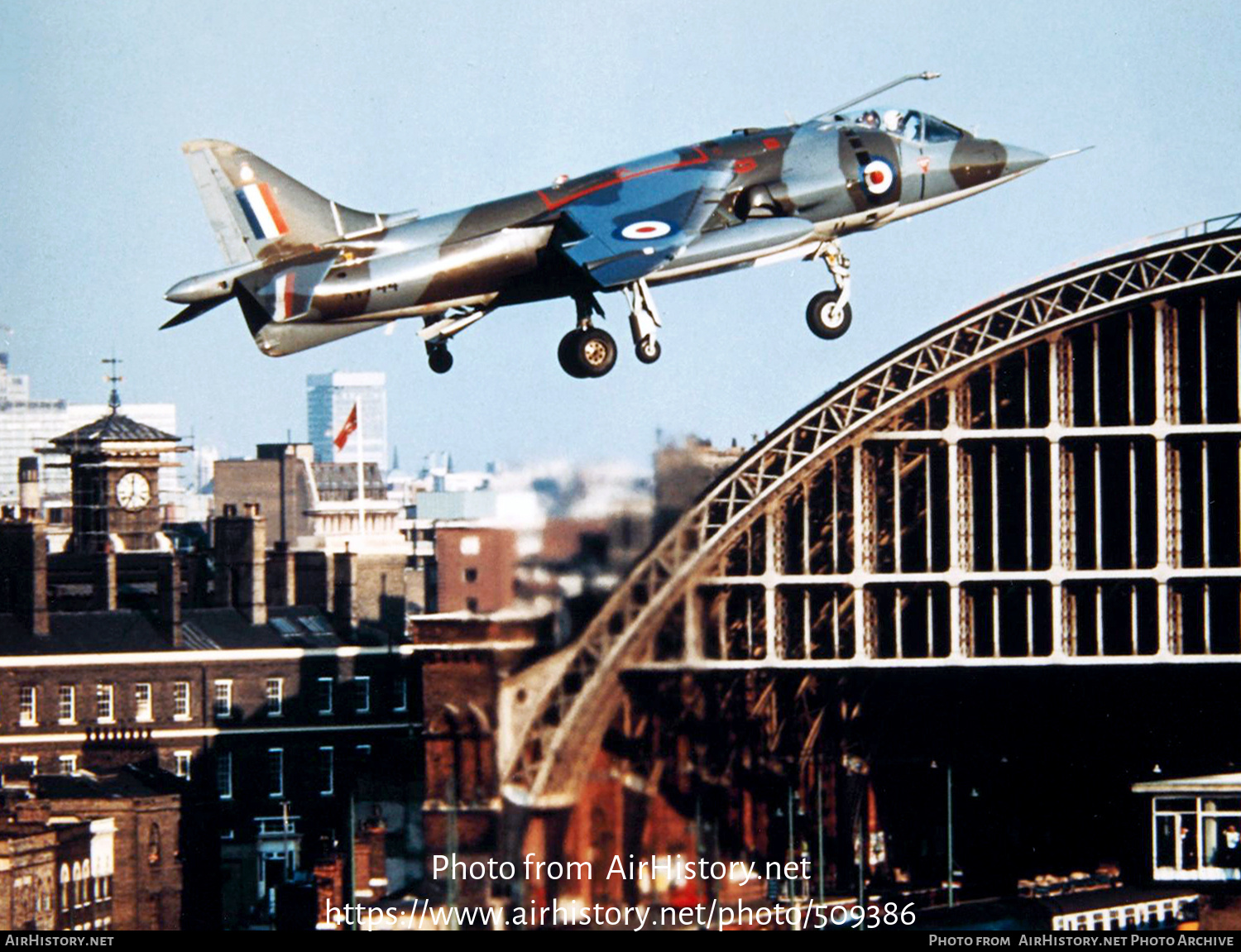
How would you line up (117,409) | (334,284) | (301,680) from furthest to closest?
(117,409) < (301,680) < (334,284)

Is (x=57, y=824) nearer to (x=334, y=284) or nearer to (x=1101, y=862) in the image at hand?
(x=1101, y=862)

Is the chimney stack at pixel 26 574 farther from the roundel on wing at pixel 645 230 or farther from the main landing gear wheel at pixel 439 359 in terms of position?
the roundel on wing at pixel 645 230

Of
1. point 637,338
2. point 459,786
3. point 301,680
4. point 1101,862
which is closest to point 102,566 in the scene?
point 301,680

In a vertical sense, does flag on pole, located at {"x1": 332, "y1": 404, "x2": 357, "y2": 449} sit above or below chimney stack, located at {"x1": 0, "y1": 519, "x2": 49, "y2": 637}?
above

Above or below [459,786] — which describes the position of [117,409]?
above

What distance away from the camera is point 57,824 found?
97.5 m

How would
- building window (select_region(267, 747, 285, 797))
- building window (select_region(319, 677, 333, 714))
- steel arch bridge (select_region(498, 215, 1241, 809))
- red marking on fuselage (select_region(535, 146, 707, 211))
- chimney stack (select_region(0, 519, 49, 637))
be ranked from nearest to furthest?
red marking on fuselage (select_region(535, 146, 707, 211)) → steel arch bridge (select_region(498, 215, 1241, 809)) → chimney stack (select_region(0, 519, 49, 637)) → building window (select_region(267, 747, 285, 797)) → building window (select_region(319, 677, 333, 714))

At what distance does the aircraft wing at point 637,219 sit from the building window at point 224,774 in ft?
235

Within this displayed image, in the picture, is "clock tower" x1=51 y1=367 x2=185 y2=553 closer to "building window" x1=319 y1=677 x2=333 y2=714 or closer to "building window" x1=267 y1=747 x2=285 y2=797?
"building window" x1=319 y1=677 x2=333 y2=714

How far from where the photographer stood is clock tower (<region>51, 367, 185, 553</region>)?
145875 millimetres

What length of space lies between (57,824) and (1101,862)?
39159 millimetres

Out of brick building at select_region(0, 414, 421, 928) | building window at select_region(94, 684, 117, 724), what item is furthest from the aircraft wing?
building window at select_region(94, 684, 117, 724)

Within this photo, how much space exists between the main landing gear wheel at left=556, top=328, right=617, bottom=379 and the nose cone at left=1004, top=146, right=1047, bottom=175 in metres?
12.3

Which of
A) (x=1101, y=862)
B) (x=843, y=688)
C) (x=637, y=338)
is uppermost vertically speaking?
(x=637, y=338)
